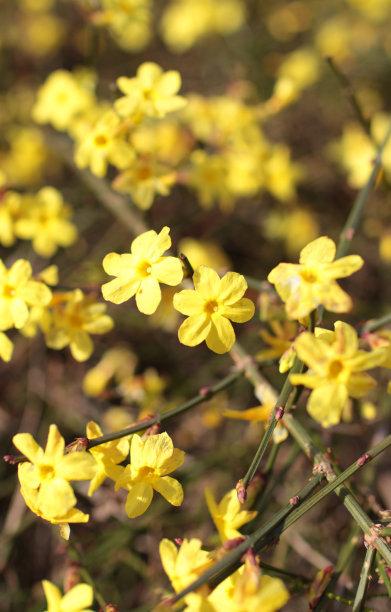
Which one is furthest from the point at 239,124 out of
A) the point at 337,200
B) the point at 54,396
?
the point at 54,396

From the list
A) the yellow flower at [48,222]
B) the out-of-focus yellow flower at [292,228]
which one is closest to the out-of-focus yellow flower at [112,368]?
the yellow flower at [48,222]

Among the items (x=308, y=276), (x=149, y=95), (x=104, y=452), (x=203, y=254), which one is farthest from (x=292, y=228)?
(x=104, y=452)

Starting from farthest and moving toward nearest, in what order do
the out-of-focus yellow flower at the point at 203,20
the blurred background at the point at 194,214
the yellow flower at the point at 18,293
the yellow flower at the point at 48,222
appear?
1. the out-of-focus yellow flower at the point at 203,20
2. the blurred background at the point at 194,214
3. the yellow flower at the point at 48,222
4. the yellow flower at the point at 18,293

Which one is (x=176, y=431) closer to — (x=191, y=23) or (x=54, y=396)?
(x=54, y=396)

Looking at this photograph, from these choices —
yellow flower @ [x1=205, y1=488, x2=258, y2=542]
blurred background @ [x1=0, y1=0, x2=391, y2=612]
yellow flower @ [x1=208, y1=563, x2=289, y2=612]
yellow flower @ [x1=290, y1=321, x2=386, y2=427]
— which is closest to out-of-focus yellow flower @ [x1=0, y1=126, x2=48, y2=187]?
blurred background @ [x1=0, y1=0, x2=391, y2=612]

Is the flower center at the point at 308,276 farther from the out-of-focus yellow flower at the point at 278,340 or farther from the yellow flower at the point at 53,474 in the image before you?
the yellow flower at the point at 53,474
